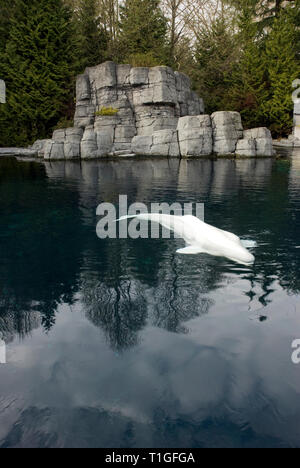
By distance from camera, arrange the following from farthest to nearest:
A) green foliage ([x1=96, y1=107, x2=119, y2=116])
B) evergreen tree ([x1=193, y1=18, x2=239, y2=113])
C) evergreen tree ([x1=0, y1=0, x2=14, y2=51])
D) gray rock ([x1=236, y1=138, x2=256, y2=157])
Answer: evergreen tree ([x1=193, y1=18, x2=239, y2=113]) < evergreen tree ([x1=0, y1=0, x2=14, y2=51]) < green foliage ([x1=96, y1=107, x2=119, y2=116]) < gray rock ([x1=236, y1=138, x2=256, y2=157])

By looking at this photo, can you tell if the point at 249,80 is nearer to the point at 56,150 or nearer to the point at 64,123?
the point at 64,123

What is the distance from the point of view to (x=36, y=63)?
3319cm

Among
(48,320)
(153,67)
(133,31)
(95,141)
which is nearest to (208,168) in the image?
(95,141)

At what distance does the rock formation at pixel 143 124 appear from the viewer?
90.4 feet

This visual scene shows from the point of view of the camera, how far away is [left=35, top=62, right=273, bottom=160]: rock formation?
90.4 ft

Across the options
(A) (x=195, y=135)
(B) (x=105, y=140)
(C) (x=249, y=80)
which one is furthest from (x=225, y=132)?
(C) (x=249, y=80)

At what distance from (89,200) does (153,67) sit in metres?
22.0

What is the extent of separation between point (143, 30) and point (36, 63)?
11.7 metres

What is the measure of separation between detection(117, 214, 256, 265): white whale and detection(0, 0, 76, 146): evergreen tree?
29383 mm

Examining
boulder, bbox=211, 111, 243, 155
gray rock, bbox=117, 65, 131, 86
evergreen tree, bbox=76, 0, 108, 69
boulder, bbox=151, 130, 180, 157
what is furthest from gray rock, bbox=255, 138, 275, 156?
evergreen tree, bbox=76, 0, 108, 69

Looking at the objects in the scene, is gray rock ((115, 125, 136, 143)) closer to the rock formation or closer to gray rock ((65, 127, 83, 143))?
the rock formation

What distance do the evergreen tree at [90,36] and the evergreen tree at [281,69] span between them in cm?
1664

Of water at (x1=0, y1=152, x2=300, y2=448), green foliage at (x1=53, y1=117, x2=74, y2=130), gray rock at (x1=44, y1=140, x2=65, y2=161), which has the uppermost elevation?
green foliage at (x1=53, y1=117, x2=74, y2=130)

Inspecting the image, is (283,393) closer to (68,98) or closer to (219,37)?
(68,98)
